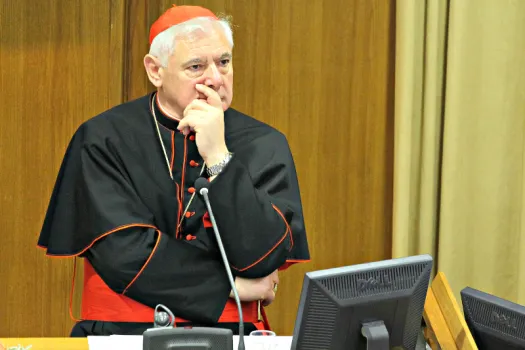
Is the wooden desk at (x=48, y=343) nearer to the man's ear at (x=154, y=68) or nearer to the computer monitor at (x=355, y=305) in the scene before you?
the computer monitor at (x=355, y=305)

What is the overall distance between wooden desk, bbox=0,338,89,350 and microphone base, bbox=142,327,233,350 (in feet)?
1.81

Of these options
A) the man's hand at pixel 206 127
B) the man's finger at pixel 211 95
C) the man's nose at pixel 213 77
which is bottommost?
the man's hand at pixel 206 127

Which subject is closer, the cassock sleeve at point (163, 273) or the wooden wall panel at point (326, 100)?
the cassock sleeve at point (163, 273)

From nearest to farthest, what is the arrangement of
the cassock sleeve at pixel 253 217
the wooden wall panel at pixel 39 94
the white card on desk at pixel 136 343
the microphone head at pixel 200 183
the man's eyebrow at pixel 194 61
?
the white card on desk at pixel 136 343 < the microphone head at pixel 200 183 < the cassock sleeve at pixel 253 217 < the man's eyebrow at pixel 194 61 < the wooden wall panel at pixel 39 94

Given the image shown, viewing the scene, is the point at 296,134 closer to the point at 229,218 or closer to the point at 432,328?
the point at 229,218

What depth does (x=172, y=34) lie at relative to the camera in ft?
10.4

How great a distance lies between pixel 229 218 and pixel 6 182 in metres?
1.53

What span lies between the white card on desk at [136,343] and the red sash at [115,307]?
350 millimetres

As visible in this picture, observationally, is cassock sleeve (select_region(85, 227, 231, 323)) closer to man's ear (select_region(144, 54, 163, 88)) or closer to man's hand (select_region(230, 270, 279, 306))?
man's hand (select_region(230, 270, 279, 306))

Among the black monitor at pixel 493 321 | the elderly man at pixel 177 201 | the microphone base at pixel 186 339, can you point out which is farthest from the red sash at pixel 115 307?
the black monitor at pixel 493 321

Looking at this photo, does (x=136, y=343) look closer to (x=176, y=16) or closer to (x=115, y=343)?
(x=115, y=343)

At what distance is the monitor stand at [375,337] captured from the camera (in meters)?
2.19

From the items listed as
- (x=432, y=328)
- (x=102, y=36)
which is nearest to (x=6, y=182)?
(x=102, y=36)

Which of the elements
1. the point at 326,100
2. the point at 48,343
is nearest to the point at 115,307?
the point at 48,343
